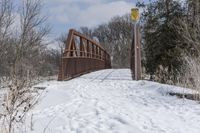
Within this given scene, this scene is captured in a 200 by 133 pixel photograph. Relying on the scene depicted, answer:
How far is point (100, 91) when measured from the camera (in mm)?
10070

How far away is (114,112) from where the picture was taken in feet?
22.6

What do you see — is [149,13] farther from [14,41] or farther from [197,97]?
[197,97]

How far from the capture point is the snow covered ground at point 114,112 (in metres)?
5.79

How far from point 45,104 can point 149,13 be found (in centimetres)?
1668

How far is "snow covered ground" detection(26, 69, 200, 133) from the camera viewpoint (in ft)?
19.0

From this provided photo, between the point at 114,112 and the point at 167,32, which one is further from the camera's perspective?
the point at 167,32

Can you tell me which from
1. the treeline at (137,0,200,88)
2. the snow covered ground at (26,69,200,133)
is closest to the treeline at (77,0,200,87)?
the treeline at (137,0,200,88)

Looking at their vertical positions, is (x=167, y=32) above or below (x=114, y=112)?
above

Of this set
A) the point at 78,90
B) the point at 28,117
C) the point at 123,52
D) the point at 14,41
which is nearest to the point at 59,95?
the point at 78,90

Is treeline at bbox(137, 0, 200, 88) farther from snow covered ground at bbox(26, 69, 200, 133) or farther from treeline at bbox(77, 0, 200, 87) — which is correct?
snow covered ground at bbox(26, 69, 200, 133)

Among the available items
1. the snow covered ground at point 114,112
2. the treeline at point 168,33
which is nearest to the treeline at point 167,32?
the treeline at point 168,33

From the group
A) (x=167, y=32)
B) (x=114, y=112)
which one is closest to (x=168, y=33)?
(x=167, y=32)

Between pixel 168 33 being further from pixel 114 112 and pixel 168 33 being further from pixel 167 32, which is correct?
pixel 114 112

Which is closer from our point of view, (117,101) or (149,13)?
(117,101)
